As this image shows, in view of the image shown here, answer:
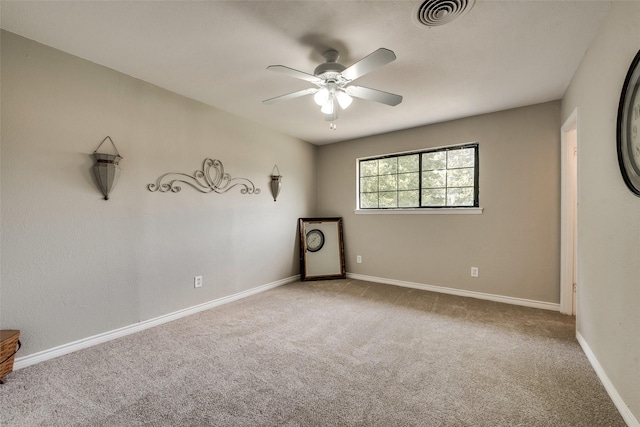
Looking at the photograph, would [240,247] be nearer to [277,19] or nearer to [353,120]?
[353,120]

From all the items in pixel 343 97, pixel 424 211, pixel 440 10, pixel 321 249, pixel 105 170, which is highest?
pixel 440 10

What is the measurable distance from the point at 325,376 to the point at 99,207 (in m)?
2.29

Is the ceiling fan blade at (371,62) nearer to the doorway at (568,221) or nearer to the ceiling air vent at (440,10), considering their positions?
the ceiling air vent at (440,10)

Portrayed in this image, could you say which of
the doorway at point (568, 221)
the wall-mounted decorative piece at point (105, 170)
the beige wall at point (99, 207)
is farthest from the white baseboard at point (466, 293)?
the wall-mounted decorative piece at point (105, 170)

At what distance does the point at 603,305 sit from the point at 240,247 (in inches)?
133

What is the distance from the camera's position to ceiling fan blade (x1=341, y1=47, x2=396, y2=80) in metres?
1.54

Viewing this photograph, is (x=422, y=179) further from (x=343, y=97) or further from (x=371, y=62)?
(x=371, y=62)

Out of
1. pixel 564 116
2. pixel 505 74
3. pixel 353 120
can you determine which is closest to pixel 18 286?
pixel 353 120

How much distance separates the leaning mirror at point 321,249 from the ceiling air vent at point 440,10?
10.5ft

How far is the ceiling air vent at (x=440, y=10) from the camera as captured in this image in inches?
59.2

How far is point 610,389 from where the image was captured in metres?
1.59

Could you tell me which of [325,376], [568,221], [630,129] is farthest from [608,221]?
[325,376]

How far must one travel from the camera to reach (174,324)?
105 inches

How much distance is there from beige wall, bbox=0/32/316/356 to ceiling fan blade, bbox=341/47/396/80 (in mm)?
1987
